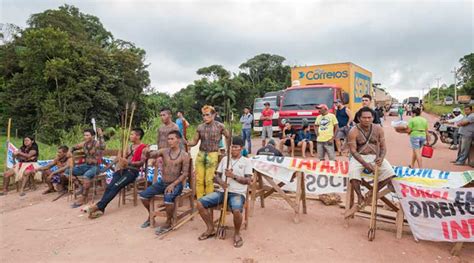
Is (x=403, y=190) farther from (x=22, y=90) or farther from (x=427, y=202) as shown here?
(x=22, y=90)

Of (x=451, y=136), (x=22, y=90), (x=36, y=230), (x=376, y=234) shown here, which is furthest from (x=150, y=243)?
(x=22, y=90)

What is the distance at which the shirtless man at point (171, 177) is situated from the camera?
4.55m

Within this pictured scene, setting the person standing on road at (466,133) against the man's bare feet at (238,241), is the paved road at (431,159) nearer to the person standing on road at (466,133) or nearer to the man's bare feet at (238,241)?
the person standing on road at (466,133)

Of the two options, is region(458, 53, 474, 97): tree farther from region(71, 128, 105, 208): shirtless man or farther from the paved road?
region(71, 128, 105, 208): shirtless man

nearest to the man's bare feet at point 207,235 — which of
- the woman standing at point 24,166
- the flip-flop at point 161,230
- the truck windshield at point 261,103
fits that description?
the flip-flop at point 161,230

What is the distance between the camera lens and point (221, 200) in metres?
4.37

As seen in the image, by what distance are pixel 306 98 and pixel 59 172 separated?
750 centimetres

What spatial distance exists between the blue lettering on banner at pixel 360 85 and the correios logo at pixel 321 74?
81cm

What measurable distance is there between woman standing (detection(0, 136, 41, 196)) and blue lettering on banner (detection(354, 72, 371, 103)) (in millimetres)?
10329

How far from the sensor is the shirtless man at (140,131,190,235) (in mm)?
4555

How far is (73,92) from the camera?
18234 mm

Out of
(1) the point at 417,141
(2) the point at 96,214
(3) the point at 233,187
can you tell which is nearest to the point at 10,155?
(2) the point at 96,214

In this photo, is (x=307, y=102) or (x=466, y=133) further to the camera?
(x=307, y=102)

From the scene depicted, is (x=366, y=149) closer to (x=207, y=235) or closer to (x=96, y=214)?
(x=207, y=235)
